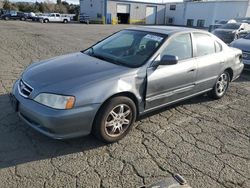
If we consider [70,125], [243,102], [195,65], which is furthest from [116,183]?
[243,102]

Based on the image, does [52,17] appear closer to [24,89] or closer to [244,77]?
[244,77]

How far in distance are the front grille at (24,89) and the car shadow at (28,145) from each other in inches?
25.8

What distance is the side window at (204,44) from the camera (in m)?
4.38

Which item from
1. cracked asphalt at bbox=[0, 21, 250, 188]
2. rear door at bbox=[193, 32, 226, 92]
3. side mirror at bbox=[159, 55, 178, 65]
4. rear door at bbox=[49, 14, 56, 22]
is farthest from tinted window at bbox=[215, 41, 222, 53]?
rear door at bbox=[49, 14, 56, 22]

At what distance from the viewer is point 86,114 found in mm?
2932

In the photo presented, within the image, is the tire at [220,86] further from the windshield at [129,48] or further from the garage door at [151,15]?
the garage door at [151,15]

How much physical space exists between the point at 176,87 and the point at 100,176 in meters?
2.06

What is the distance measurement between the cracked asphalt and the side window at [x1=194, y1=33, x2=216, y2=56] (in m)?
1.22

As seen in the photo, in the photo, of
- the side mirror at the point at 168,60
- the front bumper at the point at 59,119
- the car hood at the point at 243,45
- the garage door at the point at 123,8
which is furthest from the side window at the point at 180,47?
the garage door at the point at 123,8

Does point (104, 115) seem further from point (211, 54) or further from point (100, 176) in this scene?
point (211, 54)

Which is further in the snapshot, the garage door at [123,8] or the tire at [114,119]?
the garage door at [123,8]

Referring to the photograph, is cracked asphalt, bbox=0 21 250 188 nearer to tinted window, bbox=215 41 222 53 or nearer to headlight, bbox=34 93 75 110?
headlight, bbox=34 93 75 110

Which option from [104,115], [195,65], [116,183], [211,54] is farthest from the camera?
[211,54]

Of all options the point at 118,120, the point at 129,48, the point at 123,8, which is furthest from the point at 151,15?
the point at 118,120
